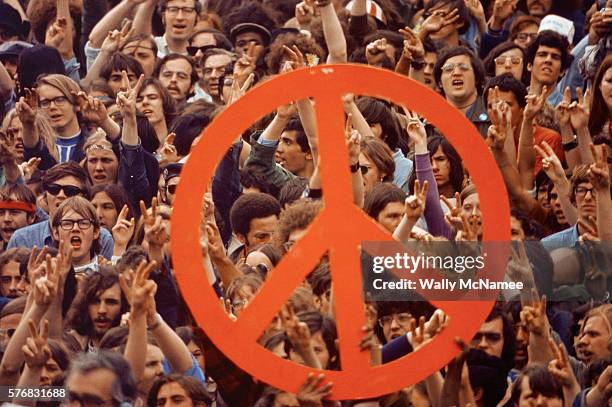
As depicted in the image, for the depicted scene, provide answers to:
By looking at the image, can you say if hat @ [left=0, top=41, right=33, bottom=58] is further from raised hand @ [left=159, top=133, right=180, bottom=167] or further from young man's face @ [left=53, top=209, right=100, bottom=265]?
young man's face @ [left=53, top=209, right=100, bottom=265]

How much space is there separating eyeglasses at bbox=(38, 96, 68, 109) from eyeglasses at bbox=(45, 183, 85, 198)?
809 millimetres

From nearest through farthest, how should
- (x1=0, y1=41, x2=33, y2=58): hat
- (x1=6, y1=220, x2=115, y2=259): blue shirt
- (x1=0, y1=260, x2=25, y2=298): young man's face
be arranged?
(x1=0, y1=260, x2=25, y2=298): young man's face → (x1=6, y1=220, x2=115, y2=259): blue shirt → (x1=0, y1=41, x2=33, y2=58): hat

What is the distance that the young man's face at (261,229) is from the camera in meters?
10.6

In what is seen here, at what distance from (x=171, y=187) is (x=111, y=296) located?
113 cm

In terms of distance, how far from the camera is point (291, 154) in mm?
11305

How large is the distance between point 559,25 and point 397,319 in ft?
11.3

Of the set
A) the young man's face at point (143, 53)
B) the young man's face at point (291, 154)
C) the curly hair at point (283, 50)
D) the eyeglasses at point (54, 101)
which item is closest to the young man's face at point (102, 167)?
the eyeglasses at point (54, 101)

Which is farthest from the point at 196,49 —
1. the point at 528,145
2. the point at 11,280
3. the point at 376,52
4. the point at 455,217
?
the point at 455,217

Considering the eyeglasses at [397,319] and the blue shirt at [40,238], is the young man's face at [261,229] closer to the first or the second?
the blue shirt at [40,238]

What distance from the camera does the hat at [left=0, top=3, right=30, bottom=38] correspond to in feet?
43.7

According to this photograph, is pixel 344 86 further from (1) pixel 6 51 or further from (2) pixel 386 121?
(1) pixel 6 51

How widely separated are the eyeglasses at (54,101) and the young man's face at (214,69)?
3.43 ft

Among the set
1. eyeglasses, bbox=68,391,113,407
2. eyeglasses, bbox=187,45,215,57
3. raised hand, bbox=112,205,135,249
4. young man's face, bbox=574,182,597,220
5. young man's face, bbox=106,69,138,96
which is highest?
eyeglasses, bbox=187,45,215,57

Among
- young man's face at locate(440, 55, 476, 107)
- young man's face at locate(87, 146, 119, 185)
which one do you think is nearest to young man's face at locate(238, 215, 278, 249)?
young man's face at locate(87, 146, 119, 185)
